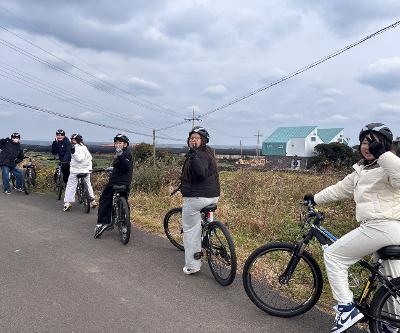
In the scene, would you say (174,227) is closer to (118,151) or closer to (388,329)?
(118,151)

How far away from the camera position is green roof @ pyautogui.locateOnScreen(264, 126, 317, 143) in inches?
2154

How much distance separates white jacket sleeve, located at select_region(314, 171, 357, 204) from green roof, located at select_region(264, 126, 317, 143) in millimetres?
52618

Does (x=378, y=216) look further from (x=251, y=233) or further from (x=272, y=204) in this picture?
(x=272, y=204)

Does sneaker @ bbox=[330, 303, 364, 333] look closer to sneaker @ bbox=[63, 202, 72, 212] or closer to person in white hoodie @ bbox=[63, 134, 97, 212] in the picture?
person in white hoodie @ bbox=[63, 134, 97, 212]

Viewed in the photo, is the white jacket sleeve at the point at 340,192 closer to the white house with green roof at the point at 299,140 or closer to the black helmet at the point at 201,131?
the black helmet at the point at 201,131

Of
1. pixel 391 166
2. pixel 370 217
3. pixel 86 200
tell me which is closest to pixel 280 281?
pixel 370 217

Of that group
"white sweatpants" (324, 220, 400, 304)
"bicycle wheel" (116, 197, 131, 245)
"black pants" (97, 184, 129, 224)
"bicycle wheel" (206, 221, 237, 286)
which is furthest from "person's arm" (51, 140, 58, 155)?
"white sweatpants" (324, 220, 400, 304)

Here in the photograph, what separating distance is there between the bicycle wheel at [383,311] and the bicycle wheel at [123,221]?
12.5 ft

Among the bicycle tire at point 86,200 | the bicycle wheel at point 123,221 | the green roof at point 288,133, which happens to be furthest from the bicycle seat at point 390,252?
the green roof at point 288,133

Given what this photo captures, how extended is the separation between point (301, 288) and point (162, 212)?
15.7 feet

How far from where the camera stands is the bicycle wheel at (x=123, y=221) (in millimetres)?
5785

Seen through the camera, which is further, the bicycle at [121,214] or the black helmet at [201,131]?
the bicycle at [121,214]

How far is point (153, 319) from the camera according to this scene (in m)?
3.49

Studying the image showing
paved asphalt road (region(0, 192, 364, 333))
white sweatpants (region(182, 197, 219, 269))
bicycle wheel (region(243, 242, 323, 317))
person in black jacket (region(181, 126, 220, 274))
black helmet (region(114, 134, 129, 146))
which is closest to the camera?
paved asphalt road (region(0, 192, 364, 333))
